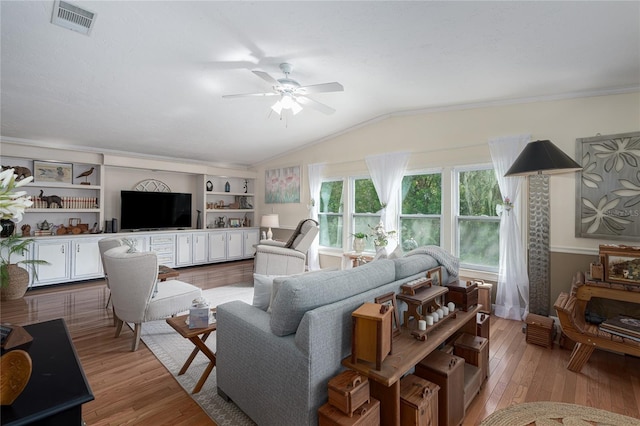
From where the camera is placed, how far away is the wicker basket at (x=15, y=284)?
4055 millimetres

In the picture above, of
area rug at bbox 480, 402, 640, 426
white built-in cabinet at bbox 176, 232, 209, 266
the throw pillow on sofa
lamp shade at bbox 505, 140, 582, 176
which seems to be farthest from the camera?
white built-in cabinet at bbox 176, 232, 209, 266

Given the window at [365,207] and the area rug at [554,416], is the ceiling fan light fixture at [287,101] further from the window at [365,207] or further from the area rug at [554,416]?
the area rug at [554,416]

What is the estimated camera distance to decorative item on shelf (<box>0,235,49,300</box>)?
4.02m

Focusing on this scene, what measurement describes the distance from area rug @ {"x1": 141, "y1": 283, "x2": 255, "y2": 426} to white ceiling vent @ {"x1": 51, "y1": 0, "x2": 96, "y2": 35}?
2861 mm

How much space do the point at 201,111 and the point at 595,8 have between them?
4225mm

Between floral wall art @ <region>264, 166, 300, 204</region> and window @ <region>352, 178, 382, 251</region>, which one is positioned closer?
window @ <region>352, 178, 382, 251</region>

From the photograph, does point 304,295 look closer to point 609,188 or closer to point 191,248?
point 609,188

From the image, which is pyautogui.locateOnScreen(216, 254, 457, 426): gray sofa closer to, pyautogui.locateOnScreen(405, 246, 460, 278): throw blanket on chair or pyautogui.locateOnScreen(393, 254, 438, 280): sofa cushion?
pyautogui.locateOnScreen(393, 254, 438, 280): sofa cushion

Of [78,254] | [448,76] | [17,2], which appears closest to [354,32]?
[448,76]

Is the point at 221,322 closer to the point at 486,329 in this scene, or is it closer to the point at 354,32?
the point at 486,329

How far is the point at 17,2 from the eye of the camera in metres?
2.10

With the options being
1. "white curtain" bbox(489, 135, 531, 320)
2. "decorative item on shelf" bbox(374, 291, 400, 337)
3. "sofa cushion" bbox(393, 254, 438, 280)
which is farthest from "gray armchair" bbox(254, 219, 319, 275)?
"white curtain" bbox(489, 135, 531, 320)

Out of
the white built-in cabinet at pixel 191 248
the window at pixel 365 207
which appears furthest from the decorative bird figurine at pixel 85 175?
the window at pixel 365 207

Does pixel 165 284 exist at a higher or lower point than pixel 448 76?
lower
